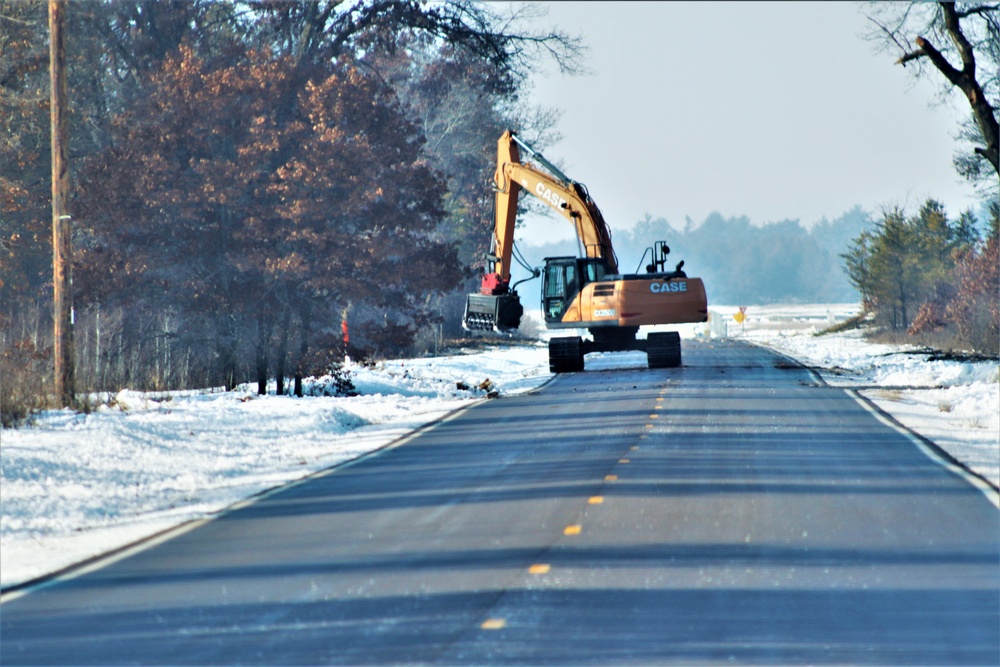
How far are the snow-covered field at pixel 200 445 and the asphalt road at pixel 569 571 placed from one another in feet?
2.94

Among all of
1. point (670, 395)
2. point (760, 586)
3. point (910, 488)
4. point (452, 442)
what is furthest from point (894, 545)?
point (670, 395)

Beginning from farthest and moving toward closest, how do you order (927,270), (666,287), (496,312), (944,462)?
1. (927,270)
2. (666,287)
3. (496,312)
4. (944,462)

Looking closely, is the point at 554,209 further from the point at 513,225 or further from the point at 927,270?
the point at 927,270

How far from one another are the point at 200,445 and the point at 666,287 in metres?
16.3

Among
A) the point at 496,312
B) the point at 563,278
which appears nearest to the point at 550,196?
the point at 563,278

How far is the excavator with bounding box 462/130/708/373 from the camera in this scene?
30719 millimetres

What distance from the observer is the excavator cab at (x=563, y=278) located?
32.0 m

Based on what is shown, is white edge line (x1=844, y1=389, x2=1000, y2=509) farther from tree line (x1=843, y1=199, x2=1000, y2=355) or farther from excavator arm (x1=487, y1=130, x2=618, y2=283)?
tree line (x1=843, y1=199, x2=1000, y2=355)

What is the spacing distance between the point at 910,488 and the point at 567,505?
383cm

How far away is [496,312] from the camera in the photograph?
30250 millimetres

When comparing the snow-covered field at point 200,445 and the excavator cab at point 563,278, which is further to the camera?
the excavator cab at point 563,278

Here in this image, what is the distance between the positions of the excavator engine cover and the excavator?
0.08 ft

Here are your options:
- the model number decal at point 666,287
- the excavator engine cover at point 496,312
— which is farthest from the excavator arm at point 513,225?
the model number decal at point 666,287

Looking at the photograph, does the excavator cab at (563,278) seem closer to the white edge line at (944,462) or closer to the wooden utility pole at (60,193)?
the white edge line at (944,462)
